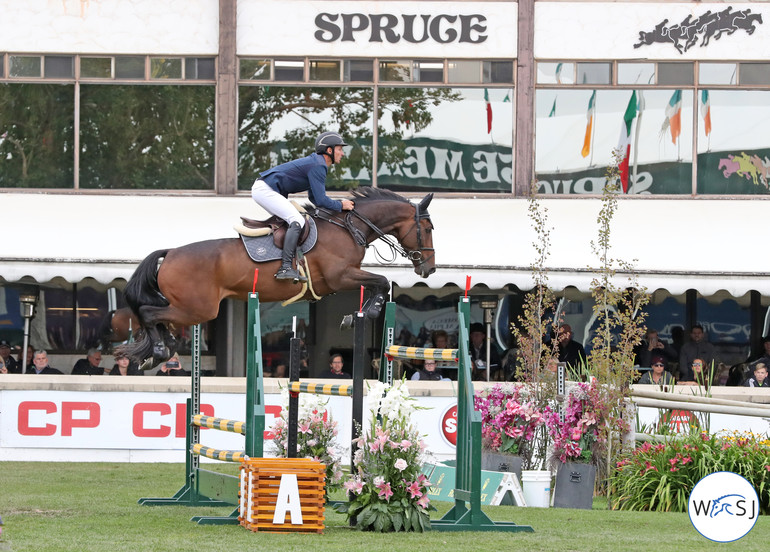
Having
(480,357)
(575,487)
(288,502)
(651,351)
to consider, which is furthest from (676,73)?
(288,502)

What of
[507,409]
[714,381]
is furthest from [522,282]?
[507,409]

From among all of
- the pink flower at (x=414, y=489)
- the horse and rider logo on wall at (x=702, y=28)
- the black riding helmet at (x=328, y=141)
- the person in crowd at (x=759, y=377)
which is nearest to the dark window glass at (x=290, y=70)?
the horse and rider logo on wall at (x=702, y=28)

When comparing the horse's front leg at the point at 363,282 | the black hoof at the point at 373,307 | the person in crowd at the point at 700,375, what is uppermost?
the horse's front leg at the point at 363,282

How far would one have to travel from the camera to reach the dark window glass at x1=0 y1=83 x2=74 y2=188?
66.5 ft

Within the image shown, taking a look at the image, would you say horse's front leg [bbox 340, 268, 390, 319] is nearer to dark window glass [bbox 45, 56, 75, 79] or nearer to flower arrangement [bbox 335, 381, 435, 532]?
flower arrangement [bbox 335, 381, 435, 532]

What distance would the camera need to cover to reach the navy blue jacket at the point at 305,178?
10320mm

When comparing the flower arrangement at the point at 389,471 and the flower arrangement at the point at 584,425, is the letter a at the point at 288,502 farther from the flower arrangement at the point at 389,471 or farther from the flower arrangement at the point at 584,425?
the flower arrangement at the point at 584,425

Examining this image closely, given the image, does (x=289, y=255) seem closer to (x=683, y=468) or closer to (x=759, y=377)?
(x=683, y=468)

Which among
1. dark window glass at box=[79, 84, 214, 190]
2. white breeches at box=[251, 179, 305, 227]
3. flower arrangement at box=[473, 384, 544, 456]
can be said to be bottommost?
flower arrangement at box=[473, 384, 544, 456]

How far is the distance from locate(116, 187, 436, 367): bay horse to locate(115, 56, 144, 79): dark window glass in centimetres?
996

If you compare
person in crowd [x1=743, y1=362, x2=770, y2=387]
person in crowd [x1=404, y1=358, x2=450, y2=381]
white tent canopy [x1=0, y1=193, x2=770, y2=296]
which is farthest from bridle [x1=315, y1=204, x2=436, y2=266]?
person in crowd [x1=743, y1=362, x2=770, y2=387]

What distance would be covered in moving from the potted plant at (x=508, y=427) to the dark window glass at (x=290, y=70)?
9.49m

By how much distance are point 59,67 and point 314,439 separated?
12.9 metres

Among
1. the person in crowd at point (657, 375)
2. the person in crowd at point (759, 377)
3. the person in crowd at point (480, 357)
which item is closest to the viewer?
the person in crowd at point (657, 375)
